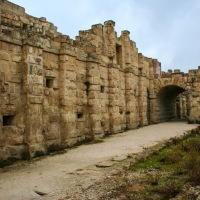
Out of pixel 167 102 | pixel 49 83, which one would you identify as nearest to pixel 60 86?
pixel 49 83

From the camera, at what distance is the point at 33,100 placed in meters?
8.04

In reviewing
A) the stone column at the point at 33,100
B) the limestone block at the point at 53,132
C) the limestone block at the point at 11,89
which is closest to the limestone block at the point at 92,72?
the limestone block at the point at 53,132

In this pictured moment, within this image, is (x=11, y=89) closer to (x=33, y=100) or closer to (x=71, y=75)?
(x=33, y=100)

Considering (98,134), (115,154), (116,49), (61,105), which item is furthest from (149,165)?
(116,49)

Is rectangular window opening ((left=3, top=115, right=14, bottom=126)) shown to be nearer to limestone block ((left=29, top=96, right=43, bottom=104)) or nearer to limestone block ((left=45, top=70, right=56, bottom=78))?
limestone block ((left=29, top=96, right=43, bottom=104))

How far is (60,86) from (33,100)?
189 centimetres

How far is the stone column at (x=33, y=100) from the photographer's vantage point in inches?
312

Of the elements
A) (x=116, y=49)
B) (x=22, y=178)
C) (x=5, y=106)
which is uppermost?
(x=116, y=49)

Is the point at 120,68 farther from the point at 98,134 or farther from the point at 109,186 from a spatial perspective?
the point at 109,186

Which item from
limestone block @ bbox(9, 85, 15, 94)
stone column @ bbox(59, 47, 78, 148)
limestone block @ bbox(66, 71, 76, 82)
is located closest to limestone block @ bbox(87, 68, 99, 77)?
limestone block @ bbox(66, 71, 76, 82)

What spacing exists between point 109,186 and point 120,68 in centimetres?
1081

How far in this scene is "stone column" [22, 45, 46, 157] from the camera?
26.0 feet

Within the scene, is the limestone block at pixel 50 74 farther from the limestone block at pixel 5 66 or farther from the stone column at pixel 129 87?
the stone column at pixel 129 87

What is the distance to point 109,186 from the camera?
4.89 meters
